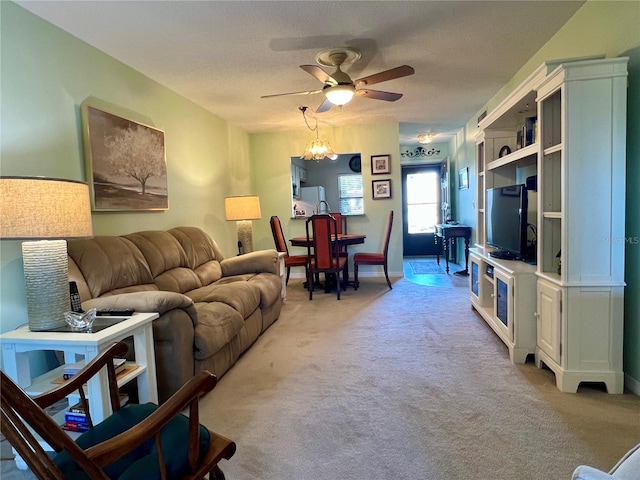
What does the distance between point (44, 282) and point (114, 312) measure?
0.36 metres

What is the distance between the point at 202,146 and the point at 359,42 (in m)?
2.41

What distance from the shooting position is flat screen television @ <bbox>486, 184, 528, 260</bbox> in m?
2.97

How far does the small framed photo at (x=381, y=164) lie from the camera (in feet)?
19.7

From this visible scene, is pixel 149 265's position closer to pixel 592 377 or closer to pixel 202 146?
pixel 202 146

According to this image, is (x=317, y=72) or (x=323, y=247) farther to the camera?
(x=323, y=247)

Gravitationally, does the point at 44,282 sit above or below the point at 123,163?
below

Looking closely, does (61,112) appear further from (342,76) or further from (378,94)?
(378,94)

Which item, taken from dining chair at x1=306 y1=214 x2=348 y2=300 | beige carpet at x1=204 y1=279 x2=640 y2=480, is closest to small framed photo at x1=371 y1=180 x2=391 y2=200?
dining chair at x1=306 y1=214 x2=348 y2=300

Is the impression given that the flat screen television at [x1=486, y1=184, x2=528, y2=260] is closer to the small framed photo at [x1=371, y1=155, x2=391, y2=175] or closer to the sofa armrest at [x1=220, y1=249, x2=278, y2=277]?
the sofa armrest at [x1=220, y1=249, x2=278, y2=277]

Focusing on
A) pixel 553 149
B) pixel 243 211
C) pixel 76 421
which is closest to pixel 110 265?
pixel 76 421

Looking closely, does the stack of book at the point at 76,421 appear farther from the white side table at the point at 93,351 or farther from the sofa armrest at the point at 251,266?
the sofa armrest at the point at 251,266

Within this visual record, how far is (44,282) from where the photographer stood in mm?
1815

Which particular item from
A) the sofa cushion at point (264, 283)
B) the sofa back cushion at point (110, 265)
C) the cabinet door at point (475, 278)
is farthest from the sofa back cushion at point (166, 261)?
the cabinet door at point (475, 278)

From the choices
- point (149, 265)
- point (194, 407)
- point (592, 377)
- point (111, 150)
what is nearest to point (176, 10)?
point (111, 150)
